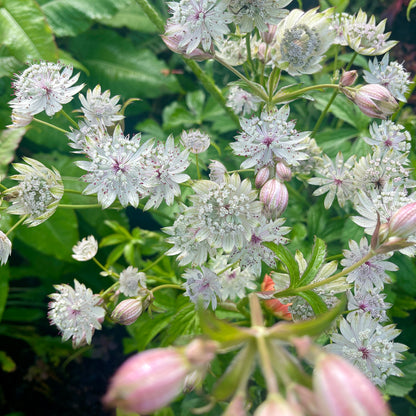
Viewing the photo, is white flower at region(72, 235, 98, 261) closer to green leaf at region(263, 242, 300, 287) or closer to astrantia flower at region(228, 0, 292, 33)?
green leaf at region(263, 242, 300, 287)

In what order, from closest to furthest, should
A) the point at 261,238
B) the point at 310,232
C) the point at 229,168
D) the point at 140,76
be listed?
1. the point at 261,238
2. the point at 310,232
3. the point at 229,168
4. the point at 140,76

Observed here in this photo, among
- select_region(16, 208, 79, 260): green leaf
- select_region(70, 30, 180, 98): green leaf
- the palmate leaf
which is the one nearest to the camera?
select_region(16, 208, 79, 260): green leaf

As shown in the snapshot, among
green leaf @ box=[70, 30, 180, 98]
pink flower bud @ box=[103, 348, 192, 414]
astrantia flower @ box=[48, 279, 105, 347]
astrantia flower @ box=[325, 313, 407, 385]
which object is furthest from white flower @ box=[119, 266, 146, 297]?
green leaf @ box=[70, 30, 180, 98]

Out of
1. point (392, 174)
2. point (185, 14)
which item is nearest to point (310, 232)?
point (392, 174)

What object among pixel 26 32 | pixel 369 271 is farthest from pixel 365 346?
pixel 26 32

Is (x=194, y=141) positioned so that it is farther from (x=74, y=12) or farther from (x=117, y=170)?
(x=74, y=12)

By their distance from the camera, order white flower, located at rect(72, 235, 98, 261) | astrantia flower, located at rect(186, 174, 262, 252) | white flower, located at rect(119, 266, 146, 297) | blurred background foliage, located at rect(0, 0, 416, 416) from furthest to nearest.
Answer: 1. blurred background foliage, located at rect(0, 0, 416, 416)
2. white flower, located at rect(72, 235, 98, 261)
3. white flower, located at rect(119, 266, 146, 297)
4. astrantia flower, located at rect(186, 174, 262, 252)

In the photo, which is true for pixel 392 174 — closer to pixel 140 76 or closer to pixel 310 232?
pixel 310 232
